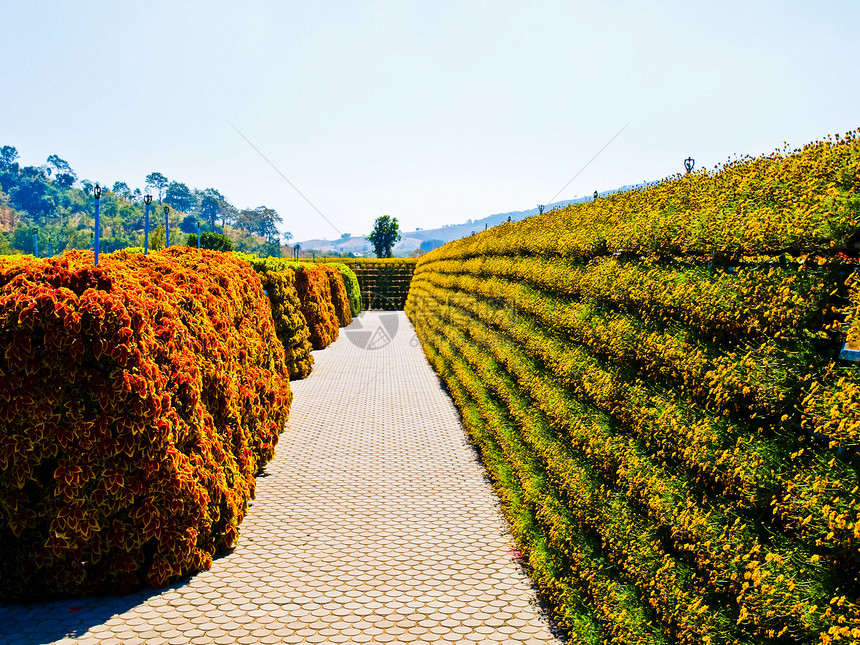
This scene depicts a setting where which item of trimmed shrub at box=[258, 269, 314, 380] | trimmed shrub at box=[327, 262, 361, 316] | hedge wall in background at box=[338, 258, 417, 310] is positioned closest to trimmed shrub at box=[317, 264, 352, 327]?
trimmed shrub at box=[327, 262, 361, 316]

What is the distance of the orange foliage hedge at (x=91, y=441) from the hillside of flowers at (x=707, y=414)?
318 centimetres

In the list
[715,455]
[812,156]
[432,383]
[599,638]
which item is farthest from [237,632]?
[432,383]

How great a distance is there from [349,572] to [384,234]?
78500 mm

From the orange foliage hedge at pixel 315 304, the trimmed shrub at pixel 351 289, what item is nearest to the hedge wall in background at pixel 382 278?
the trimmed shrub at pixel 351 289

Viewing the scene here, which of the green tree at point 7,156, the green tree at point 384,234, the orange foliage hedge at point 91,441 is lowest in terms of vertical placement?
the orange foliage hedge at point 91,441

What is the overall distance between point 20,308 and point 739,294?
197 inches

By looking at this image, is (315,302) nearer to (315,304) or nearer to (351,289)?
(315,304)

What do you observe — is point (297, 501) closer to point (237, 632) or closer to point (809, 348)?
point (237, 632)

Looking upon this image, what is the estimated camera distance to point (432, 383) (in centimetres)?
1414

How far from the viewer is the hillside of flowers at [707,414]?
2.03 m

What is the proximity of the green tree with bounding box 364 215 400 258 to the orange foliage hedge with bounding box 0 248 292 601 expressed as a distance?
77.5 m

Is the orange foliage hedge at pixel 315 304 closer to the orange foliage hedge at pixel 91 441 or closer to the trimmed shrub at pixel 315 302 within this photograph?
the trimmed shrub at pixel 315 302

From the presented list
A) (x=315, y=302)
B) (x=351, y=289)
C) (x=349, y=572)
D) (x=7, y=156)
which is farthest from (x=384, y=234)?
(x=7, y=156)

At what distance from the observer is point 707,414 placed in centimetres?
274
